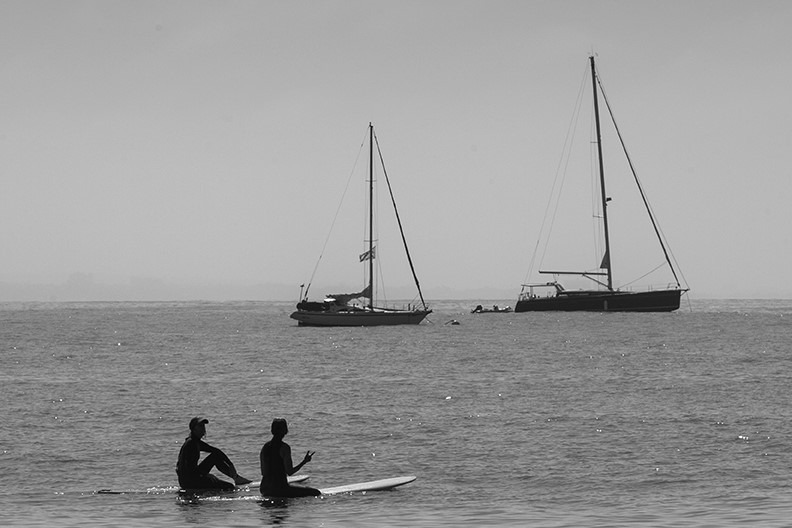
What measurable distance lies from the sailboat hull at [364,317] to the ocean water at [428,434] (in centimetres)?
3148

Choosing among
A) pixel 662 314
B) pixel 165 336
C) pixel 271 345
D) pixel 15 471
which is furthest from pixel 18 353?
pixel 662 314

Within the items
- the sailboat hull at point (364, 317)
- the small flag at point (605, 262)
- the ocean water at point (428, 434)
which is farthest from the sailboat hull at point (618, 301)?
the ocean water at point (428, 434)

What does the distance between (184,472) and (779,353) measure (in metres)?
53.0

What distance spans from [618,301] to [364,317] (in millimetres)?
37446

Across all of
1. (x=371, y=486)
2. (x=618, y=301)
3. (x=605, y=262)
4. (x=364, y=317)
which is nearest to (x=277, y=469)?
(x=371, y=486)

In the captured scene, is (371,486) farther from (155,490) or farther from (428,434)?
(428,434)

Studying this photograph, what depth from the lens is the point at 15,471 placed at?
24.3 m

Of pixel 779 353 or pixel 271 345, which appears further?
pixel 271 345

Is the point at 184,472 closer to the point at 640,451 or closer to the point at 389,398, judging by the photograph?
the point at 640,451

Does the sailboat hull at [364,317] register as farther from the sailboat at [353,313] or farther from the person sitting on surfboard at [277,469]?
the person sitting on surfboard at [277,469]

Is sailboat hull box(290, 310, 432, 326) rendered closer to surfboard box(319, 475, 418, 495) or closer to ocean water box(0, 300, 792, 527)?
ocean water box(0, 300, 792, 527)

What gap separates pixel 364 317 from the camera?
98.3 meters

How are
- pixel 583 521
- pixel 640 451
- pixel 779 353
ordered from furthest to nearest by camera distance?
pixel 779 353 < pixel 640 451 < pixel 583 521

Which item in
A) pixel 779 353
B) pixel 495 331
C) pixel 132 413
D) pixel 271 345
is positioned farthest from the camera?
pixel 495 331
